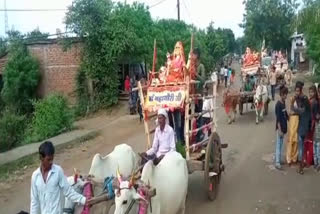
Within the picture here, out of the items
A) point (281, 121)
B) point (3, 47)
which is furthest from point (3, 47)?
point (281, 121)

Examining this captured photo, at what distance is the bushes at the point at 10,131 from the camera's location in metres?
14.7

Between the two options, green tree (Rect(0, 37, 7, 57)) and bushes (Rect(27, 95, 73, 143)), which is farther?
green tree (Rect(0, 37, 7, 57))

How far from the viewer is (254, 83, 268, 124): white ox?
16047 millimetres

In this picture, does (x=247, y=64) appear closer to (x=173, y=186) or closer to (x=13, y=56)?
(x=13, y=56)

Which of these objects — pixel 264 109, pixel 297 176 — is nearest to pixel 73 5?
pixel 264 109

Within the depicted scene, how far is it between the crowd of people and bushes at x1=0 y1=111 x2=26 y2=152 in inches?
360

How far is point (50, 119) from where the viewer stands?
1669cm

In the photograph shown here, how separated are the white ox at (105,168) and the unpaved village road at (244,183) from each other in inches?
56.8

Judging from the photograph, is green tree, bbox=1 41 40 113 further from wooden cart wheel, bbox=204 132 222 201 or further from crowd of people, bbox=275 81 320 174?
wooden cart wheel, bbox=204 132 222 201

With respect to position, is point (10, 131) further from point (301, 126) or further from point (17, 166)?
point (301, 126)

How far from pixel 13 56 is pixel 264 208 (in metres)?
18.0

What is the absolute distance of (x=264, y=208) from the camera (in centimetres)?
760

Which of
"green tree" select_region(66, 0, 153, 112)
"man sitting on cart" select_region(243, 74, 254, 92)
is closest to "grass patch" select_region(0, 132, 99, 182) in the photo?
"man sitting on cart" select_region(243, 74, 254, 92)

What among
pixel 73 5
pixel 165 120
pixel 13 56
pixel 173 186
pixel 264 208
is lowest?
pixel 264 208
